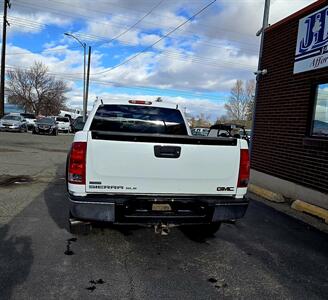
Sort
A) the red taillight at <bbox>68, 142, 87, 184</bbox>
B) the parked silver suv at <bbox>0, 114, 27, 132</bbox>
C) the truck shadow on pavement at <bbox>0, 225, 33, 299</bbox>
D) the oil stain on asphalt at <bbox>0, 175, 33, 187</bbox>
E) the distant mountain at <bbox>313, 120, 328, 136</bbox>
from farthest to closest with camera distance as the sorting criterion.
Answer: the parked silver suv at <bbox>0, 114, 27, 132</bbox>, the oil stain on asphalt at <bbox>0, 175, 33, 187</bbox>, the distant mountain at <bbox>313, 120, 328, 136</bbox>, the red taillight at <bbox>68, 142, 87, 184</bbox>, the truck shadow on pavement at <bbox>0, 225, 33, 299</bbox>

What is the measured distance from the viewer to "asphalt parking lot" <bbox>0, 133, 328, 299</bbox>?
3.94 metres

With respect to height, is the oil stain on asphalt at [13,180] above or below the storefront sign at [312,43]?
below

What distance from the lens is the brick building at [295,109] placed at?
8.74 m

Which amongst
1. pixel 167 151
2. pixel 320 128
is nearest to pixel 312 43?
pixel 320 128

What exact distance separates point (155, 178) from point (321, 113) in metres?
5.69

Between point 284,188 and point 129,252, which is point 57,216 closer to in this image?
point 129,252

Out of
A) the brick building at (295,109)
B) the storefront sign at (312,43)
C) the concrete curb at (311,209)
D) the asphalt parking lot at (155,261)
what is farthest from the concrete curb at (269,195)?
the storefront sign at (312,43)

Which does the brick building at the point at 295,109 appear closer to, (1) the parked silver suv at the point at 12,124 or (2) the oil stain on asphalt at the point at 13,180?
(2) the oil stain on asphalt at the point at 13,180

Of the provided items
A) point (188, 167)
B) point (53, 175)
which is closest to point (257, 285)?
point (188, 167)

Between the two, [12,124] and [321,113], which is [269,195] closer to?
[321,113]

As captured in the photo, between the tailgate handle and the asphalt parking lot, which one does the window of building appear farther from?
the tailgate handle

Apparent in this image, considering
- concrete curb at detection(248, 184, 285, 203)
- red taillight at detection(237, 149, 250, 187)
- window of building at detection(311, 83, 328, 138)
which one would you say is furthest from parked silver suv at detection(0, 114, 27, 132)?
red taillight at detection(237, 149, 250, 187)

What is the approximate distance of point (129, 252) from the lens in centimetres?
502

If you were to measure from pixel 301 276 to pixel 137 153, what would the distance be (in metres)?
2.32
